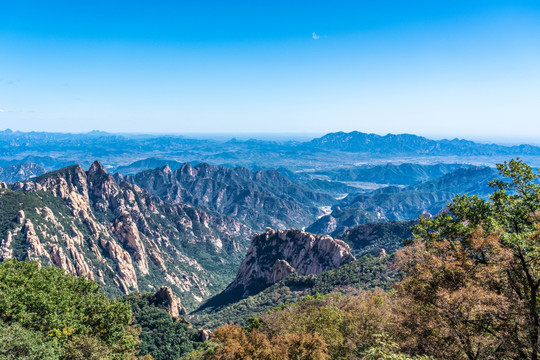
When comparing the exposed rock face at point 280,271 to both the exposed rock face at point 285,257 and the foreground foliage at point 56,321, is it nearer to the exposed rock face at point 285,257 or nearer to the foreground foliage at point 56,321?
the exposed rock face at point 285,257

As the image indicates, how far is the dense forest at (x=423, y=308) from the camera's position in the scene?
57.7 ft

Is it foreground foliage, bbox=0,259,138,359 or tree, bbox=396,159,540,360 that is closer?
tree, bbox=396,159,540,360

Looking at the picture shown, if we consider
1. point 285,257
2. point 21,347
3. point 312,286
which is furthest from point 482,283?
point 285,257

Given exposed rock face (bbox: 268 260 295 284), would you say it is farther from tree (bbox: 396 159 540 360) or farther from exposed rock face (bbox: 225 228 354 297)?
tree (bbox: 396 159 540 360)

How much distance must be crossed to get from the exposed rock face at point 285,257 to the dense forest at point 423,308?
10486 cm

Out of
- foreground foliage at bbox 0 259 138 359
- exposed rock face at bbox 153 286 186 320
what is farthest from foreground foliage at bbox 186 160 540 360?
exposed rock face at bbox 153 286 186 320

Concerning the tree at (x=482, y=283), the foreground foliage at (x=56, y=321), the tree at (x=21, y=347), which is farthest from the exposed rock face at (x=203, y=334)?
the tree at (x=482, y=283)

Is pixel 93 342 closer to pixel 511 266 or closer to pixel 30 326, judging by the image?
pixel 30 326

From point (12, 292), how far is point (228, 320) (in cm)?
8476

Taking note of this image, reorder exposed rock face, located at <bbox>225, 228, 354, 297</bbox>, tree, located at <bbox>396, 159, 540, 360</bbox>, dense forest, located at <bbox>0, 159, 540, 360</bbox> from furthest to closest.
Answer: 1. exposed rock face, located at <bbox>225, 228, 354, 297</bbox>
2. dense forest, located at <bbox>0, 159, 540, 360</bbox>
3. tree, located at <bbox>396, 159, 540, 360</bbox>

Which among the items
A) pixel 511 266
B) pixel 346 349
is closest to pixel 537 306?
pixel 511 266

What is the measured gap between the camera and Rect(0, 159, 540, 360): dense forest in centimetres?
1758

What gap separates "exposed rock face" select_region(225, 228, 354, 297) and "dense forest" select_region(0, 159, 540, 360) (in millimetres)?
104858

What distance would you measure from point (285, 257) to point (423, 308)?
145202 millimetres
